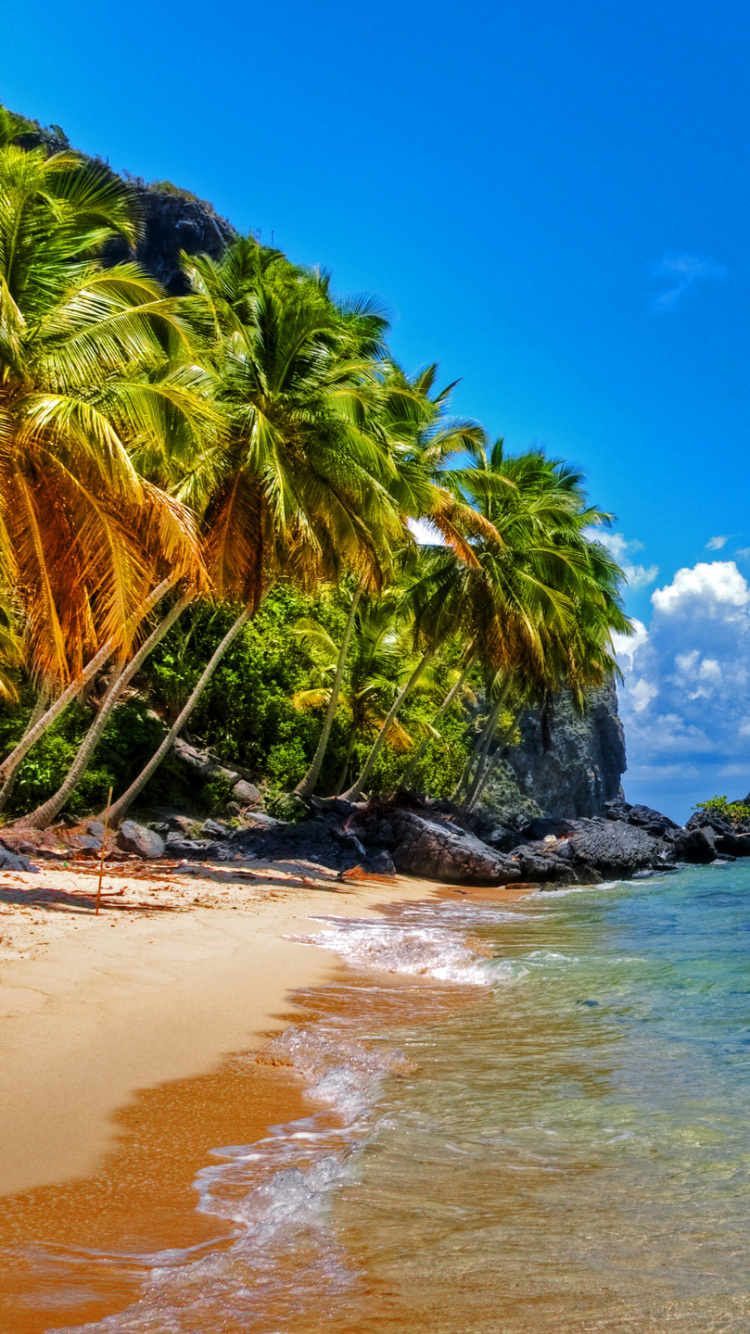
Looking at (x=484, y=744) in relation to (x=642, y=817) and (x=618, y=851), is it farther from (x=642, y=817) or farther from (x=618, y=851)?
(x=642, y=817)

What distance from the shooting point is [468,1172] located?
3031 mm

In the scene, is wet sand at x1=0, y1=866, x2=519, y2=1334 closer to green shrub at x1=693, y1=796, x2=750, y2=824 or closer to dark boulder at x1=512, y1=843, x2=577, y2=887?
dark boulder at x1=512, y1=843, x2=577, y2=887

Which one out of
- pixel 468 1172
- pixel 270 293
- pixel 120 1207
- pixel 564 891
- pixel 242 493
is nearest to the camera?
pixel 120 1207

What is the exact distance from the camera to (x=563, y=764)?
139ft

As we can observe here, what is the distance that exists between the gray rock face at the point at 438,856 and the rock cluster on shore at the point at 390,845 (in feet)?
0.07

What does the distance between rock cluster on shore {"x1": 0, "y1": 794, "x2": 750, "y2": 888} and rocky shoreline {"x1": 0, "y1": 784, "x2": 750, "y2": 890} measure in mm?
23

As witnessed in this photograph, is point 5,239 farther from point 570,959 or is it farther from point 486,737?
point 486,737

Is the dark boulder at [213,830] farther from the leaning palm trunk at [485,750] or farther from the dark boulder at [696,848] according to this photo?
the dark boulder at [696,848]

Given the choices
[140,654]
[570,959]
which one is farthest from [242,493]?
[570,959]

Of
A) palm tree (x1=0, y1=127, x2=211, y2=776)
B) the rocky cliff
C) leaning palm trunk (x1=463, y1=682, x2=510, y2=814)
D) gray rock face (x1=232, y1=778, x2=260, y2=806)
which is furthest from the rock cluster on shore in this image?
the rocky cliff

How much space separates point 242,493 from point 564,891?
33.1 ft

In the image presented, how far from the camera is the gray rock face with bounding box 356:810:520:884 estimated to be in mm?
17891

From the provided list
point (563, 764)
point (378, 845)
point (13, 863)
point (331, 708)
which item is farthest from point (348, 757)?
point (563, 764)

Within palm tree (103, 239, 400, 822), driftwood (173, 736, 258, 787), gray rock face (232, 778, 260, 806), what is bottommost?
gray rock face (232, 778, 260, 806)
